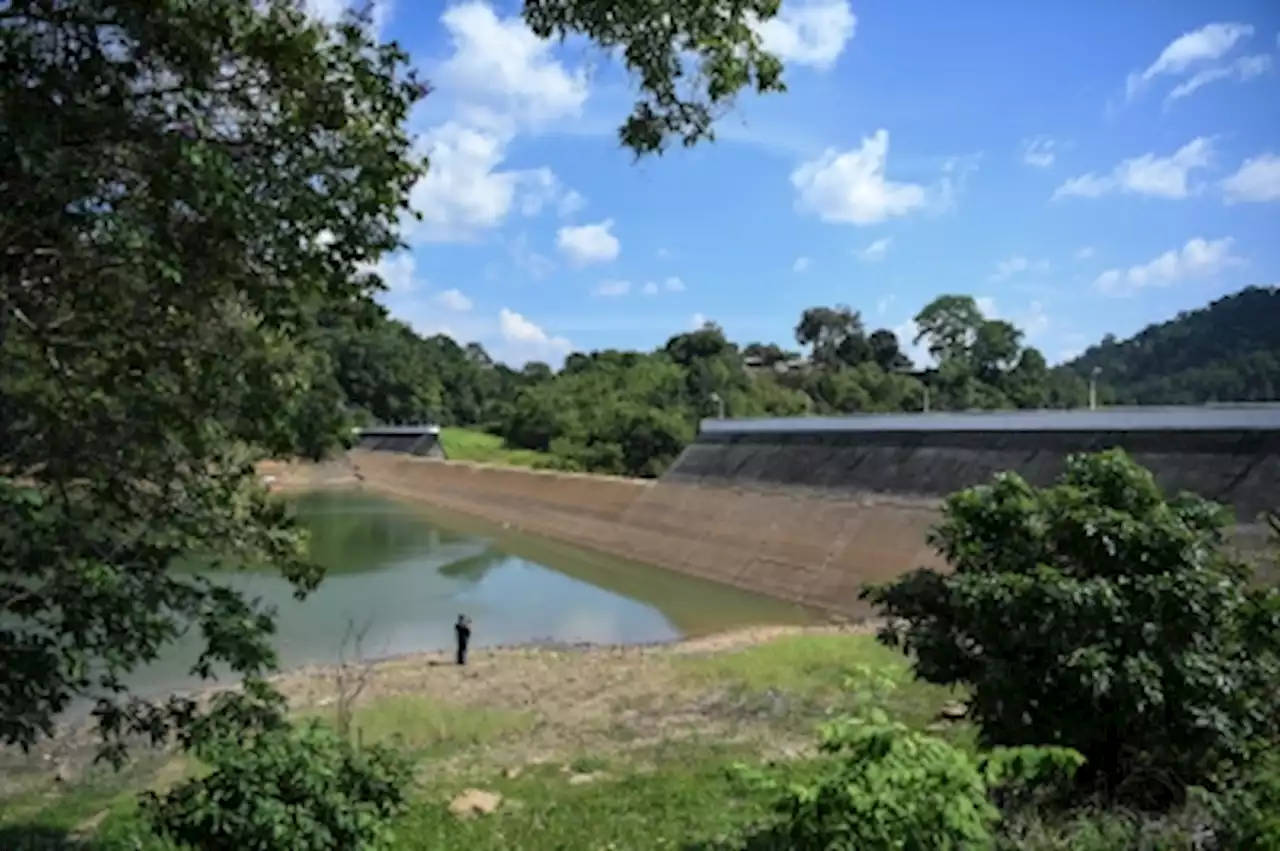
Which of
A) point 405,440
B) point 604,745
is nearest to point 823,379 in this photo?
point 405,440

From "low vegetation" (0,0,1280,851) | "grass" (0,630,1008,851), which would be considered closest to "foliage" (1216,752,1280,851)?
"low vegetation" (0,0,1280,851)

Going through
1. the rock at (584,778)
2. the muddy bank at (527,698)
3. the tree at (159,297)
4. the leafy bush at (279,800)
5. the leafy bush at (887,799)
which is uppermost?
the tree at (159,297)

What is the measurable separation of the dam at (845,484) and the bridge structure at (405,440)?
1129 inches

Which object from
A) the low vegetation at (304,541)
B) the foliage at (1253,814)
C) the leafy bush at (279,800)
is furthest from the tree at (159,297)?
the foliage at (1253,814)

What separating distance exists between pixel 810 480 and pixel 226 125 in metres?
26.1

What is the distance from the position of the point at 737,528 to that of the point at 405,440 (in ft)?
151

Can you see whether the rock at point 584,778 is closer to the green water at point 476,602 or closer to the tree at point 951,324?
the green water at point 476,602

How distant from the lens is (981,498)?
6137 mm

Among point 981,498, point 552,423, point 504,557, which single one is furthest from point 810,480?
point 552,423

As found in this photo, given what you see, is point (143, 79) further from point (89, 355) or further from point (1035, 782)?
point (1035, 782)

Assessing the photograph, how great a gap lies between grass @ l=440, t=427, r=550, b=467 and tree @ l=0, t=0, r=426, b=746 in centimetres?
4700

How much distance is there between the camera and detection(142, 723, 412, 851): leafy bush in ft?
14.0

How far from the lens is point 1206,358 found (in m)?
49.2

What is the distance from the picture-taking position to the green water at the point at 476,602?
19.1m
